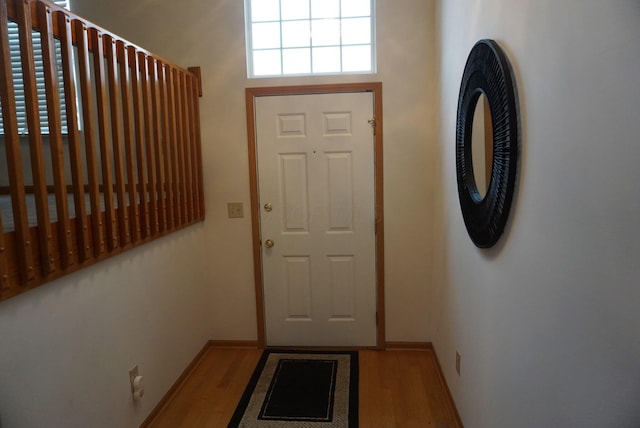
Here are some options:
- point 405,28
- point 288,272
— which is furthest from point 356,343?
point 405,28

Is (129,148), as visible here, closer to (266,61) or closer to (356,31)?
(266,61)

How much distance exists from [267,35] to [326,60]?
18.7 inches

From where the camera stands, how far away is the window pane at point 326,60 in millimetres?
2906

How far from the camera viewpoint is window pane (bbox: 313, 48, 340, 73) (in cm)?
291

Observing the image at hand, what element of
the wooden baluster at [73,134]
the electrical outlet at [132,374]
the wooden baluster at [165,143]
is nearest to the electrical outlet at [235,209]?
the wooden baluster at [165,143]

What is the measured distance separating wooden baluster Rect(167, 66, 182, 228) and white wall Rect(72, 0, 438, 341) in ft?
1.42

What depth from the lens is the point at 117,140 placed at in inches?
75.9

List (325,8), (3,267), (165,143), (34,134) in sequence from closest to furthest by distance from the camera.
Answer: (3,267) < (34,134) < (165,143) < (325,8)

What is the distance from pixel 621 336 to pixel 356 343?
2.41 meters

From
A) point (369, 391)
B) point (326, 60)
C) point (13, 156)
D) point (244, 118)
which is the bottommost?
point (369, 391)

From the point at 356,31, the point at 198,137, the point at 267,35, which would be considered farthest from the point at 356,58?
the point at 198,137

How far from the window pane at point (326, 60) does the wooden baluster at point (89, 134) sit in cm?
161

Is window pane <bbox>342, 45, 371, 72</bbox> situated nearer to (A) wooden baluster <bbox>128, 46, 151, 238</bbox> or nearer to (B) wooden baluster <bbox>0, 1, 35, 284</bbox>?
(A) wooden baluster <bbox>128, 46, 151, 238</bbox>

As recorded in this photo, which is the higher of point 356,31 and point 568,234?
point 356,31
